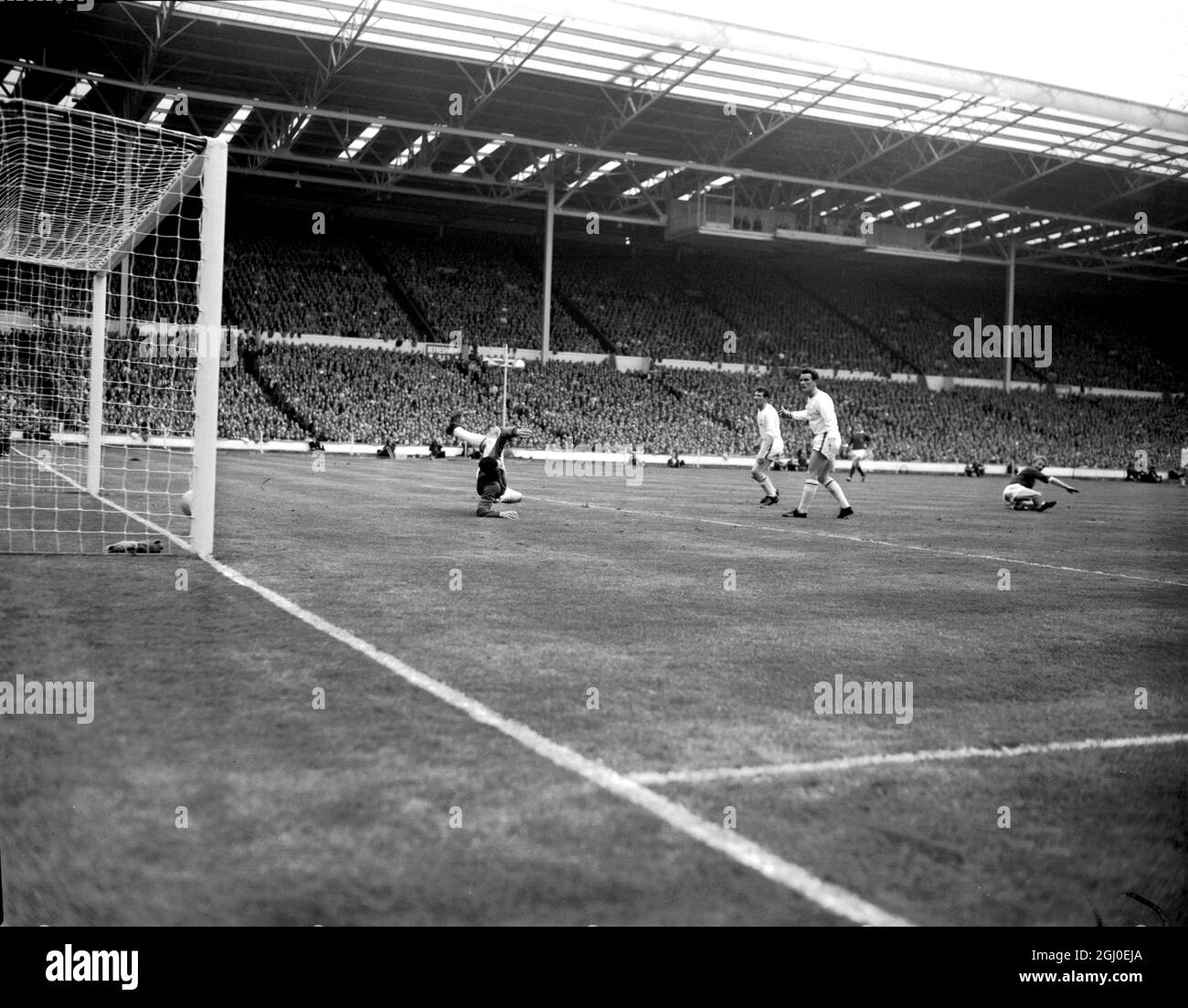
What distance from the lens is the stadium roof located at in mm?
34250

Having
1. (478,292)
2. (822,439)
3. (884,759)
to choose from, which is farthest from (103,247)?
(478,292)

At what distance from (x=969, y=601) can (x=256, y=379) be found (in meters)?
40.0

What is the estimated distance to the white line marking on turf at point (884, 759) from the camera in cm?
353

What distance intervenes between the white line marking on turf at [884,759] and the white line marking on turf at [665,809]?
14 cm

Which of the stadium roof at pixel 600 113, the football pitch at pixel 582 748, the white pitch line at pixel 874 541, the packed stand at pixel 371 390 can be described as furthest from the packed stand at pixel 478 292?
the football pitch at pixel 582 748

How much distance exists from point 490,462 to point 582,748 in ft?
32.8

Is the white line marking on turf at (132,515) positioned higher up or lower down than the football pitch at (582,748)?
higher up

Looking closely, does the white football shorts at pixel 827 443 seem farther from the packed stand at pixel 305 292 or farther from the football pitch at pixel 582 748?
the packed stand at pixel 305 292
